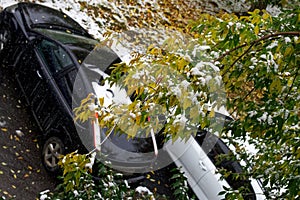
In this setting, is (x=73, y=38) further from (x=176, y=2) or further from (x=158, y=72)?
(x=176, y=2)

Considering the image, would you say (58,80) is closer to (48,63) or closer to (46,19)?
(48,63)

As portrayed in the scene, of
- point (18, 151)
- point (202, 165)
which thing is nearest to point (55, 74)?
point (18, 151)

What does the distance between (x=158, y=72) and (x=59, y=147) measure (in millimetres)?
3714

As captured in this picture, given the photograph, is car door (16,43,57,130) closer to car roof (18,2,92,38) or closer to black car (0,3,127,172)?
black car (0,3,127,172)

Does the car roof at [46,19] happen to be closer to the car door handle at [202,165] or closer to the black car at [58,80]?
the black car at [58,80]

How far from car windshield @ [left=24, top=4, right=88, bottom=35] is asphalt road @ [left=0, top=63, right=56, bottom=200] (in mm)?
1064

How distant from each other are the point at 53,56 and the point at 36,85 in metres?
0.51

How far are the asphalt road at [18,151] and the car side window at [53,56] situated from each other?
3.13 feet

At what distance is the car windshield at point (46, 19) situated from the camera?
24.7 feet

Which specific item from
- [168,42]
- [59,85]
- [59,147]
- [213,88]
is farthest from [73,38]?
[213,88]

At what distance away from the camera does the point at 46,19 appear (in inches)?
306

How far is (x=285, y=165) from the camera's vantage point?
12.4 feet

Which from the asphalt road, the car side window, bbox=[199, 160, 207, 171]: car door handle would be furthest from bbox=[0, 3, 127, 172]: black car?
bbox=[199, 160, 207, 171]: car door handle

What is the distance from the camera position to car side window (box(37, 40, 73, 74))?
21.9 ft
